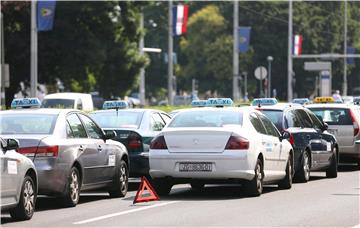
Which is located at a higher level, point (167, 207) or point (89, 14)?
point (89, 14)

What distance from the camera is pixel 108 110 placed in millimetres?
20734

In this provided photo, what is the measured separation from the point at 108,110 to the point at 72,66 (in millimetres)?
41379

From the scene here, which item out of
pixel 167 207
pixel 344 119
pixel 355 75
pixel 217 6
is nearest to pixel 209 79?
pixel 217 6

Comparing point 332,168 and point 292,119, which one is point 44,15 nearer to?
point 332,168

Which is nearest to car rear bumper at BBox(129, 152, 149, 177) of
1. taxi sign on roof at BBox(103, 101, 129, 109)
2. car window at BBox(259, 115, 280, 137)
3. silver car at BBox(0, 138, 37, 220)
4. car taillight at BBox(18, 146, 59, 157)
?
taxi sign on roof at BBox(103, 101, 129, 109)

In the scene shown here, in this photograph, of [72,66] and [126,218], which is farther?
[72,66]

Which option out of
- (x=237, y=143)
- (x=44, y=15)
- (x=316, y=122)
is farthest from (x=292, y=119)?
(x=44, y=15)

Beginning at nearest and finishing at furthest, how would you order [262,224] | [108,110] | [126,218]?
[262,224] < [126,218] < [108,110]

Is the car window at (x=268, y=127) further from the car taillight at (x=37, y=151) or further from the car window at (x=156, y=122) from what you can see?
the car taillight at (x=37, y=151)

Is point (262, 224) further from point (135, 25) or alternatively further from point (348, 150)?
point (135, 25)

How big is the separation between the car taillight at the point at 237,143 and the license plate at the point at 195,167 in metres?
0.39

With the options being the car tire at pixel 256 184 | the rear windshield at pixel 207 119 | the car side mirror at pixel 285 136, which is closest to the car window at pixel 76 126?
the rear windshield at pixel 207 119

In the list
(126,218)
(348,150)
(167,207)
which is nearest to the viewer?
(126,218)

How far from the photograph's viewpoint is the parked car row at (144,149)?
14766mm
